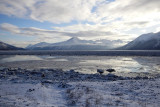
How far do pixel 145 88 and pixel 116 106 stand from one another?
6.99 metres

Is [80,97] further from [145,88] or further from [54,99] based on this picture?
[145,88]

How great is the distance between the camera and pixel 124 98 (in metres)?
12.6

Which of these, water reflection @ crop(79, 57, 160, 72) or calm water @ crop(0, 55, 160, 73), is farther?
calm water @ crop(0, 55, 160, 73)

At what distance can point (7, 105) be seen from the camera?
1040cm

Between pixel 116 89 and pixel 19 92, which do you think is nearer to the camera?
pixel 19 92

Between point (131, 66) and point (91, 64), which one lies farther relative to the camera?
point (91, 64)

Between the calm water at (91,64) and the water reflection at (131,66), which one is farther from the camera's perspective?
the calm water at (91,64)

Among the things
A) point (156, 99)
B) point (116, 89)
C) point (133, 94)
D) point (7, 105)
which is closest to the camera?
point (7, 105)

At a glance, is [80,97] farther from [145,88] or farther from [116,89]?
[145,88]

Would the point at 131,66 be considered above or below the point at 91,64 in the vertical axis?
below

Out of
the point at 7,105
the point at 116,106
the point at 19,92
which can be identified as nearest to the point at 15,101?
the point at 7,105

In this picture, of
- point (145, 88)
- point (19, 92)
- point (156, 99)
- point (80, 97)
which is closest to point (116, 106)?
point (80, 97)

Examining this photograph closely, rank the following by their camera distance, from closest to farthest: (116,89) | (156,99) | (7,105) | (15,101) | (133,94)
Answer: (7,105), (15,101), (156,99), (133,94), (116,89)

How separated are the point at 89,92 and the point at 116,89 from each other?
352 cm
